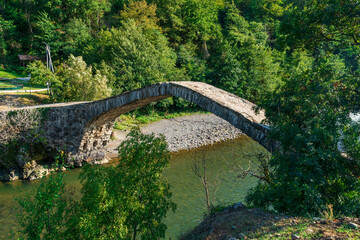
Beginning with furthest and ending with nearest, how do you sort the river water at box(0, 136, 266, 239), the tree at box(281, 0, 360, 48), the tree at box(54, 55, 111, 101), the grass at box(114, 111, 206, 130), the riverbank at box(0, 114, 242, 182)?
the grass at box(114, 111, 206, 130) → the tree at box(54, 55, 111, 101) → the riverbank at box(0, 114, 242, 182) → the river water at box(0, 136, 266, 239) → the tree at box(281, 0, 360, 48)

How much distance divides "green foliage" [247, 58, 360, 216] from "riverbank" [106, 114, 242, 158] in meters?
12.3

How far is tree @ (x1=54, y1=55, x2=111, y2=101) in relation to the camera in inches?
760

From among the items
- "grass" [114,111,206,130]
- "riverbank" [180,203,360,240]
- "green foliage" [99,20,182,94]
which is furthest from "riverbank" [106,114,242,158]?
"riverbank" [180,203,360,240]

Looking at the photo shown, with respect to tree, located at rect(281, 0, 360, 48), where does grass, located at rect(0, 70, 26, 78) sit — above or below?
below

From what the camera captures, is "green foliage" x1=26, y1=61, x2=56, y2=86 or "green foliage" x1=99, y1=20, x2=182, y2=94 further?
"green foliage" x1=99, y1=20, x2=182, y2=94

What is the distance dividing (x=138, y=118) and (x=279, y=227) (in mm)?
20885

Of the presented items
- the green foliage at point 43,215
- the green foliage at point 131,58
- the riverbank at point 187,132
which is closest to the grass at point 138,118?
the riverbank at point 187,132

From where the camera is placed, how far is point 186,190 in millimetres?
11969

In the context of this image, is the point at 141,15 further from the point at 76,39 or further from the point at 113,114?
the point at 113,114

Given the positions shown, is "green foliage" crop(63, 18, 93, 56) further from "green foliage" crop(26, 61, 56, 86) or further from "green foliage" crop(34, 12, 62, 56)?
"green foliage" crop(26, 61, 56, 86)

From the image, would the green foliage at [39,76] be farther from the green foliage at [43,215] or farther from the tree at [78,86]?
the green foliage at [43,215]

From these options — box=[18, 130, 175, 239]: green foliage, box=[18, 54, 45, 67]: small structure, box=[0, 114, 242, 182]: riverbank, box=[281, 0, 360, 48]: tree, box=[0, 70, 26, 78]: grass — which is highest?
box=[281, 0, 360, 48]: tree

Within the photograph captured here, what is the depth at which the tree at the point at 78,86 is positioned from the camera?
1931 centimetres

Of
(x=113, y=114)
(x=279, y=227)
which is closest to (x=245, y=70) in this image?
(x=113, y=114)
